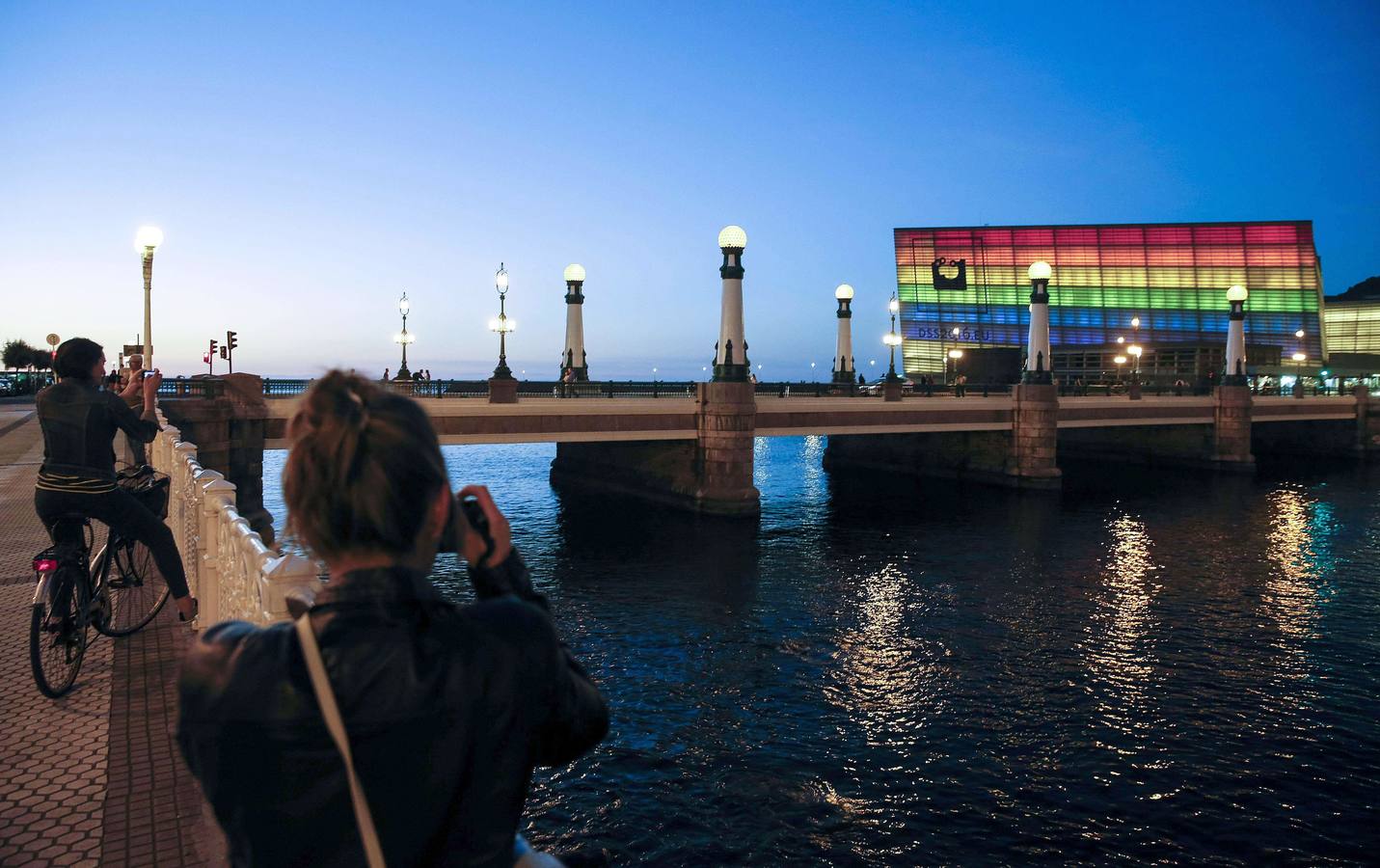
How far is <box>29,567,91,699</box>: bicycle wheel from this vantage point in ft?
20.1

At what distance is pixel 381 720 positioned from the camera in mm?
1535

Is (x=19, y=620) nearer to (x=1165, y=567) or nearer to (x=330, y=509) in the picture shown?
(x=330, y=509)

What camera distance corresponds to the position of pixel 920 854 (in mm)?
9172

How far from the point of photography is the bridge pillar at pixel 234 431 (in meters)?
20.5

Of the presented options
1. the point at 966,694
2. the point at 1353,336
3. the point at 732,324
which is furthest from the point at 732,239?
the point at 1353,336

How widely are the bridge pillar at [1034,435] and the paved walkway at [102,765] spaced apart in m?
35.6

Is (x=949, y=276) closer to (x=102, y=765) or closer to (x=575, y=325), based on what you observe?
(x=575, y=325)

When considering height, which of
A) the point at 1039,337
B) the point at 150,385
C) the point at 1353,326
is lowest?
the point at 150,385

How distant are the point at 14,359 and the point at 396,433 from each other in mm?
99150

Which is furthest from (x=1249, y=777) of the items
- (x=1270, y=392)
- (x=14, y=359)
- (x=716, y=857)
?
(x=14, y=359)

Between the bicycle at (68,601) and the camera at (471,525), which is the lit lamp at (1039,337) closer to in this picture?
the bicycle at (68,601)

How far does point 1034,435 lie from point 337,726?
39.8 m

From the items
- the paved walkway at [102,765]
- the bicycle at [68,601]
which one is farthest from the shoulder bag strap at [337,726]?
the bicycle at [68,601]

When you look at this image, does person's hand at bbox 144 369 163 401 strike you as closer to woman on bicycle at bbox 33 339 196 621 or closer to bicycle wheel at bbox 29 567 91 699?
woman on bicycle at bbox 33 339 196 621
